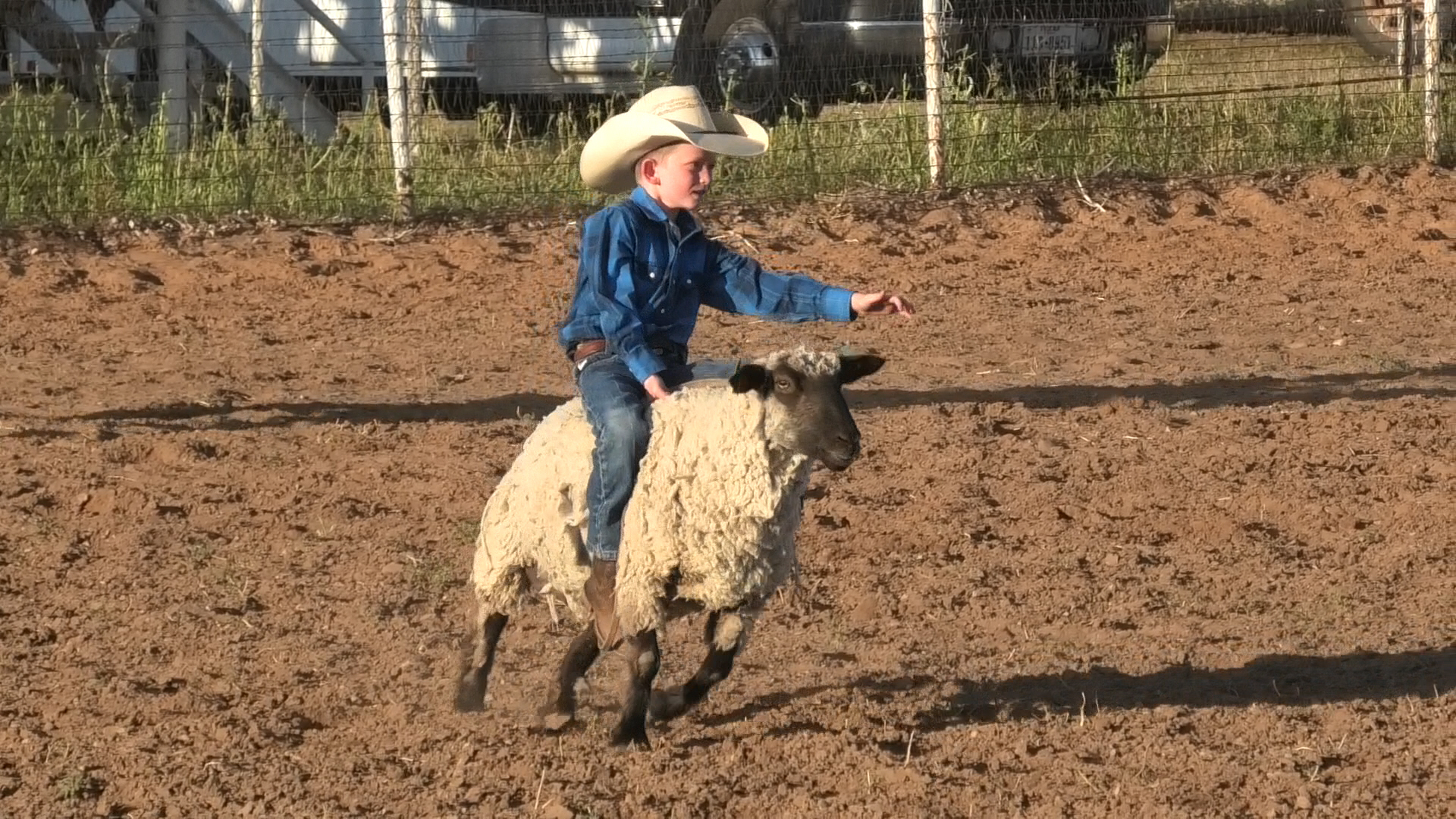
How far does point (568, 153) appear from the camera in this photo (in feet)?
44.3

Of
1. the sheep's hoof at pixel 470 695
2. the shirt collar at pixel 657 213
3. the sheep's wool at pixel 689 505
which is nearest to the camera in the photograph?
the sheep's wool at pixel 689 505

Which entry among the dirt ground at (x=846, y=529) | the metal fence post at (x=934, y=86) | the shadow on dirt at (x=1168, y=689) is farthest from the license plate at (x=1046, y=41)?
the shadow on dirt at (x=1168, y=689)

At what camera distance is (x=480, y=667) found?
5.65 metres

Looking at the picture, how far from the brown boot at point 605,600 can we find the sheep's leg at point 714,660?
0.74ft

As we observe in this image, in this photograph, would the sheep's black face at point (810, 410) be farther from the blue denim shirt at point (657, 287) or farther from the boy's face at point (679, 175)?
the boy's face at point (679, 175)

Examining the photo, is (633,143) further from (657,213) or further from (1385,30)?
(1385,30)

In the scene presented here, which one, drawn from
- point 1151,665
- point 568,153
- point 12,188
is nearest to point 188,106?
point 12,188

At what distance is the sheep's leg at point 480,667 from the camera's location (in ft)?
18.4

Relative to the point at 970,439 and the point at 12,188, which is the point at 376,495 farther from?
the point at 12,188

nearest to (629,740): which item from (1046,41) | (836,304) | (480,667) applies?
(480,667)

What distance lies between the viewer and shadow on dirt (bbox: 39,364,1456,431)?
8977mm

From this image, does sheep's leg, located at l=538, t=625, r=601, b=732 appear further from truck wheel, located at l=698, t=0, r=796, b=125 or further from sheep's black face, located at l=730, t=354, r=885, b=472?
truck wheel, located at l=698, t=0, r=796, b=125

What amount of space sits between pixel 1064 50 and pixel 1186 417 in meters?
6.31

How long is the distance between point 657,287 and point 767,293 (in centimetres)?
29
